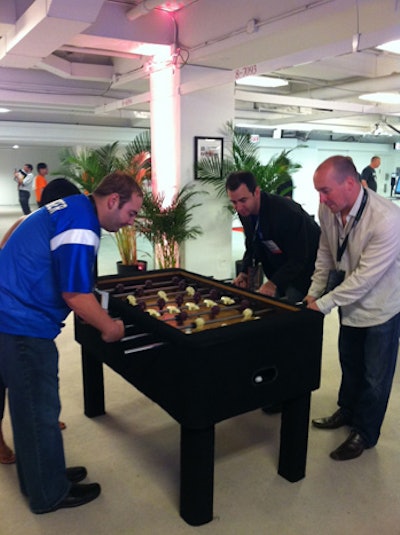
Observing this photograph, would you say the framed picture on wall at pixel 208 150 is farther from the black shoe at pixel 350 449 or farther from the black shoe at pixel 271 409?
the black shoe at pixel 350 449

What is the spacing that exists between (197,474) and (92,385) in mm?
1167

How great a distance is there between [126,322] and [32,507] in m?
0.93

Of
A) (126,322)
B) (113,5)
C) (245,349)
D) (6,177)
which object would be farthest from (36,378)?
(6,177)

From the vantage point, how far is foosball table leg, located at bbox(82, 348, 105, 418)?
3008 millimetres

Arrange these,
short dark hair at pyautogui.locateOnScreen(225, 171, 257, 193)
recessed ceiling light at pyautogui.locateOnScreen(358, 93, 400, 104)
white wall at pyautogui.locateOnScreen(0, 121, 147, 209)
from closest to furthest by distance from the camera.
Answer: short dark hair at pyautogui.locateOnScreen(225, 171, 257, 193) < recessed ceiling light at pyautogui.locateOnScreen(358, 93, 400, 104) < white wall at pyautogui.locateOnScreen(0, 121, 147, 209)

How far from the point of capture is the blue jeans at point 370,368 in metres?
2.53

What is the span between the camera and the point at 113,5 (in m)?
4.95

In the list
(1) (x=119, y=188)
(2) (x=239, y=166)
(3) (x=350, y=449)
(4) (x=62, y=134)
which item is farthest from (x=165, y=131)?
(4) (x=62, y=134)

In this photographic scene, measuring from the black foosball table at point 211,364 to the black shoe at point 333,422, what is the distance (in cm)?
52

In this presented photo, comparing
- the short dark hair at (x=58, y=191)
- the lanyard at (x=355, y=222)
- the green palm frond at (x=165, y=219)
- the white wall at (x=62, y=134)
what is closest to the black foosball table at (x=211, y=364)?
the lanyard at (x=355, y=222)

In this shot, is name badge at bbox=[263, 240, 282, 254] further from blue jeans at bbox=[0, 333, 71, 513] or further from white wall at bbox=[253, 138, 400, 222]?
white wall at bbox=[253, 138, 400, 222]

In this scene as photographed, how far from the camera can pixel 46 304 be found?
2.03 meters

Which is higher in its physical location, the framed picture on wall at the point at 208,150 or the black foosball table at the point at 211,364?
the framed picture on wall at the point at 208,150

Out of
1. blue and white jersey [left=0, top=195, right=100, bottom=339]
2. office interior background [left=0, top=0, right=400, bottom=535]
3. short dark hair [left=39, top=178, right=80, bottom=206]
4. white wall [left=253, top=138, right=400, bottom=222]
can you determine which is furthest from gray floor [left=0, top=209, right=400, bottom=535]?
white wall [left=253, top=138, right=400, bottom=222]
